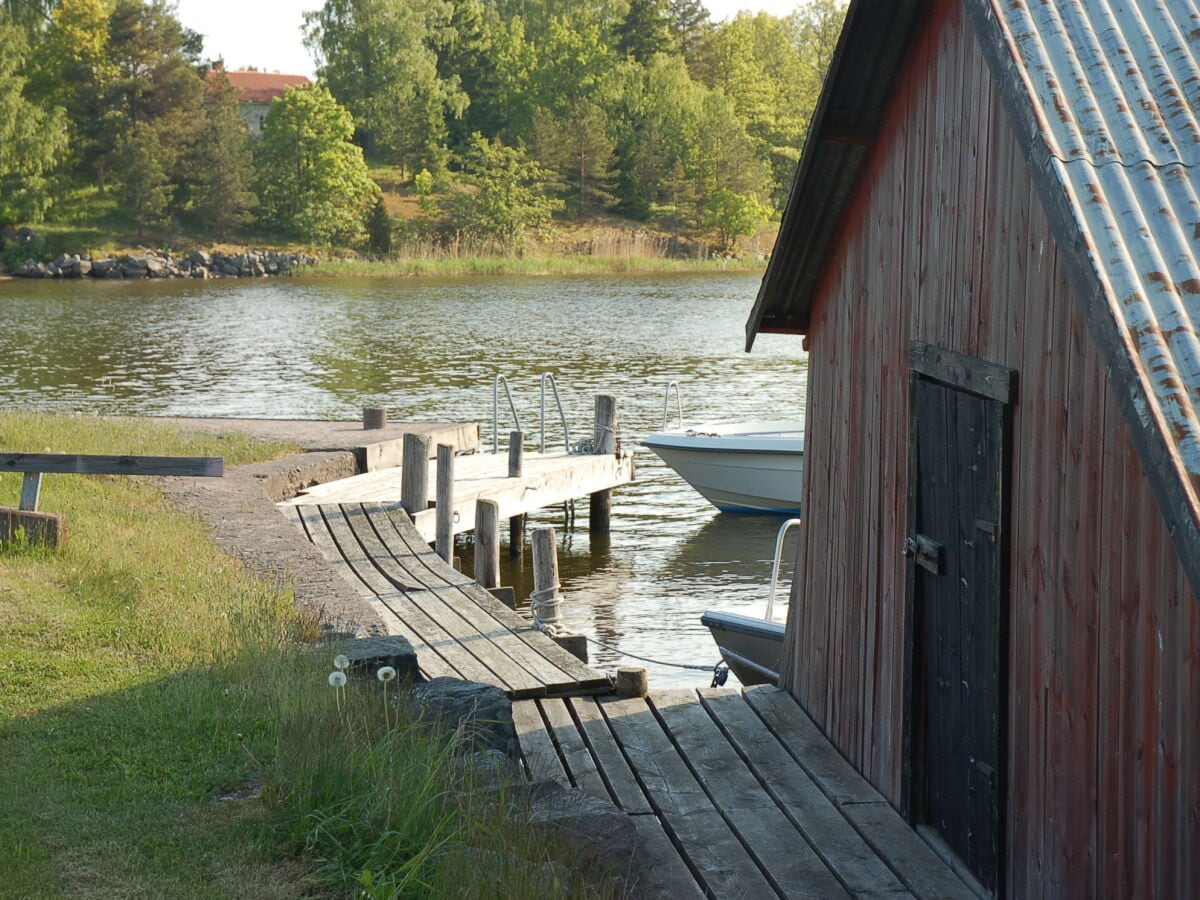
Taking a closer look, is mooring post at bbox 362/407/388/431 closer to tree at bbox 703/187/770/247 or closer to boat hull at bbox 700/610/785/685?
boat hull at bbox 700/610/785/685

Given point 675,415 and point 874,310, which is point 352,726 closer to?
point 874,310

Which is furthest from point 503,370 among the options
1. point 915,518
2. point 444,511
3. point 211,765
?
point 915,518

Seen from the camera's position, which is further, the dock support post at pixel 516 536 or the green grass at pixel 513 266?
the green grass at pixel 513 266

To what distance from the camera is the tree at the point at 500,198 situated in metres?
82.7

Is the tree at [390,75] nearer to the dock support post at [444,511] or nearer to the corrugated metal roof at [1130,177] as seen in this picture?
the dock support post at [444,511]

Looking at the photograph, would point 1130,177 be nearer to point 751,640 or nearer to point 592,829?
point 592,829

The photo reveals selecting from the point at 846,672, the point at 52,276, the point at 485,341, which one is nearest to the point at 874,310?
the point at 846,672

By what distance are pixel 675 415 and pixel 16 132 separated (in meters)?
59.0

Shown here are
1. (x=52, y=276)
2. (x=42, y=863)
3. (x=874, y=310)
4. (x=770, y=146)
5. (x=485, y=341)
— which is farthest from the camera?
(x=770, y=146)

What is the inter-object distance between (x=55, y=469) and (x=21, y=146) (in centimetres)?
7129

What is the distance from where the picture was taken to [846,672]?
7.45 metres

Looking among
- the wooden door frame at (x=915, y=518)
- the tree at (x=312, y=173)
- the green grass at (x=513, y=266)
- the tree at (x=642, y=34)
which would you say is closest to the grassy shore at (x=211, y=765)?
the wooden door frame at (x=915, y=518)

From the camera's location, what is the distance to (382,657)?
770 cm

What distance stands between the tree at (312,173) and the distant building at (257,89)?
18.1m
